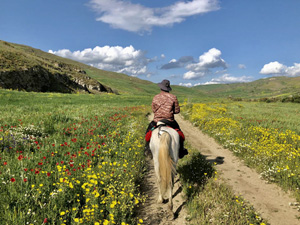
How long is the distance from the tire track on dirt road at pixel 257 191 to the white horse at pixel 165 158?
278cm

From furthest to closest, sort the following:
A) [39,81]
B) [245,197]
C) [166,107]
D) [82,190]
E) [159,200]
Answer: [39,81]
[166,107]
[245,197]
[159,200]
[82,190]

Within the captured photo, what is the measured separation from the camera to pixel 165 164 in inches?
183

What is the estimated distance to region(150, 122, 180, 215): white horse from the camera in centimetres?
466

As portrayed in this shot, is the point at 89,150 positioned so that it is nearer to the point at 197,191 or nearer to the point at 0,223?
the point at 0,223

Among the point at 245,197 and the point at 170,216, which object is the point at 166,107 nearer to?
the point at 170,216

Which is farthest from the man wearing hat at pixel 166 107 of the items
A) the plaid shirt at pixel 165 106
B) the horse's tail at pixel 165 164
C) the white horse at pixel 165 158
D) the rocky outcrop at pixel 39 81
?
the rocky outcrop at pixel 39 81

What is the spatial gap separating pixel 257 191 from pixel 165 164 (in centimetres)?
394

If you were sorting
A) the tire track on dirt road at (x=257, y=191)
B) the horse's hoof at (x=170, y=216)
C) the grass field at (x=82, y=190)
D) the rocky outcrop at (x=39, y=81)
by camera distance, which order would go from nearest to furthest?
1. the grass field at (x=82, y=190)
2. the horse's hoof at (x=170, y=216)
3. the tire track on dirt road at (x=257, y=191)
4. the rocky outcrop at (x=39, y=81)

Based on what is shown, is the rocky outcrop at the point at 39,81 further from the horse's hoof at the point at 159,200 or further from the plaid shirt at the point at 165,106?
the horse's hoof at the point at 159,200

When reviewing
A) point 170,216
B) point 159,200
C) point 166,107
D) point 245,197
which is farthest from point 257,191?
point 166,107

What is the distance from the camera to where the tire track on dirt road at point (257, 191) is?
192 inches

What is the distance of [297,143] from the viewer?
10.2 metres

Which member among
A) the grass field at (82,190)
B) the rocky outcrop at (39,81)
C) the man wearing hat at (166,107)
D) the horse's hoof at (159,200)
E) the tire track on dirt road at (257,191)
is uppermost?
the rocky outcrop at (39,81)

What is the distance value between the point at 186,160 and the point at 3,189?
266 inches
